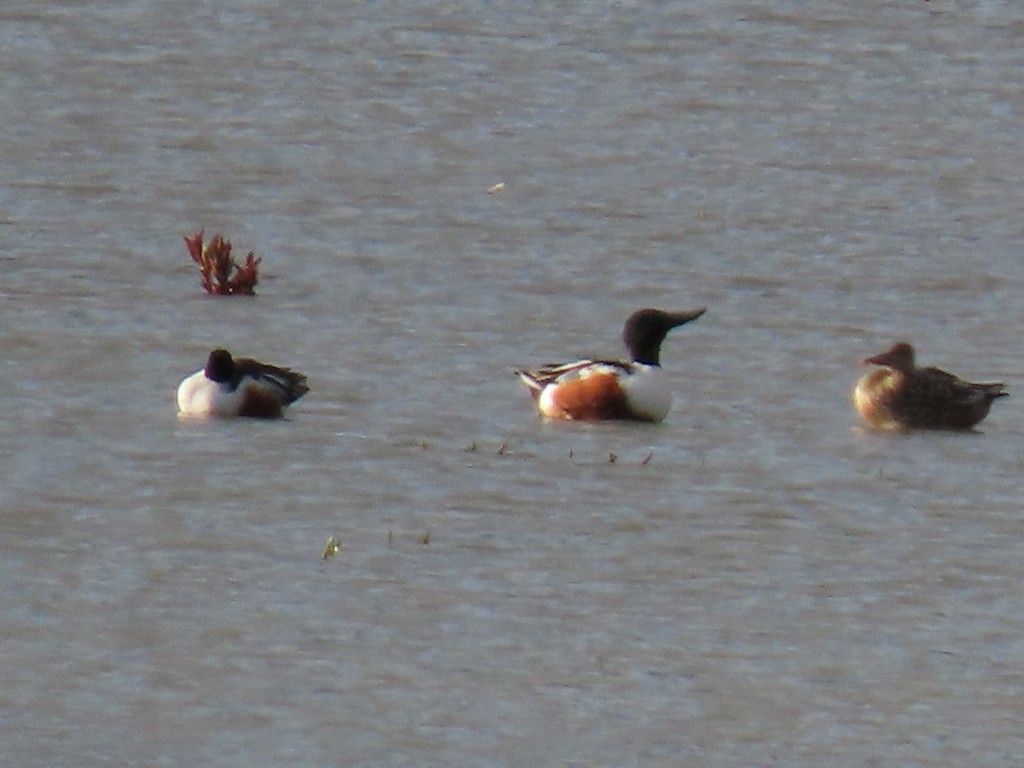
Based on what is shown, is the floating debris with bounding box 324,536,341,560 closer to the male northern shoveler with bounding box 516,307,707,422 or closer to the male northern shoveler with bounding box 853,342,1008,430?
the male northern shoveler with bounding box 516,307,707,422

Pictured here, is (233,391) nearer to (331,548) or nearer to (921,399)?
(331,548)

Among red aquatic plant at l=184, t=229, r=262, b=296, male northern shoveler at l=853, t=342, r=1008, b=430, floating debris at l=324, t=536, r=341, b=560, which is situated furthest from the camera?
red aquatic plant at l=184, t=229, r=262, b=296

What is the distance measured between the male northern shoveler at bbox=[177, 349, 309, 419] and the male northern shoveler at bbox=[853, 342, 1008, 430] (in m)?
2.32

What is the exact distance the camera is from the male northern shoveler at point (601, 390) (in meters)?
10.4

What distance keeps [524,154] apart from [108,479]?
8191mm

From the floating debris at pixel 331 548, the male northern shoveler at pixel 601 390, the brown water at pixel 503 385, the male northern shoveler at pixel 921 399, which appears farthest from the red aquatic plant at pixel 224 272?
the floating debris at pixel 331 548

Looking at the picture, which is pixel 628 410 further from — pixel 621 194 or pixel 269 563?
pixel 621 194

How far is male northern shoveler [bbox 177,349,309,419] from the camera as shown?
10.2 meters

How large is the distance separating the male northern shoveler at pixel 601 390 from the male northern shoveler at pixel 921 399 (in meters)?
0.81

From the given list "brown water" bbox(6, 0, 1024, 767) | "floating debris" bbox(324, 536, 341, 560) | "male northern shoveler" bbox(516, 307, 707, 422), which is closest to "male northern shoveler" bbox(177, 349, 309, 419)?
"brown water" bbox(6, 0, 1024, 767)

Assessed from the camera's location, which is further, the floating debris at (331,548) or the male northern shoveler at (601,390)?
the male northern shoveler at (601,390)

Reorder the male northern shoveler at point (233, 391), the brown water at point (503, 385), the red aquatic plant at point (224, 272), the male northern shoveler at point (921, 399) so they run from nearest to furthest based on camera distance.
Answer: the brown water at point (503, 385) → the male northern shoveler at point (233, 391) → the male northern shoveler at point (921, 399) → the red aquatic plant at point (224, 272)

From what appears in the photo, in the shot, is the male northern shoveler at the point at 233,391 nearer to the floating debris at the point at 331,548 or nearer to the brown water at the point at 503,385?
the brown water at the point at 503,385

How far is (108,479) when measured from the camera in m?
8.95
